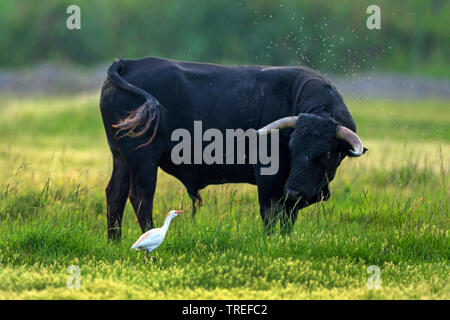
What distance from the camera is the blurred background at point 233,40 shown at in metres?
28.9

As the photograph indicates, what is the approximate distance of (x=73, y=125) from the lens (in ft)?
69.9

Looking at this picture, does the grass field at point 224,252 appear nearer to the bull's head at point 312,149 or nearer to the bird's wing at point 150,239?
the bird's wing at point 150,239

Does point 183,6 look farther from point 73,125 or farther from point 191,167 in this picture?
point 191,167

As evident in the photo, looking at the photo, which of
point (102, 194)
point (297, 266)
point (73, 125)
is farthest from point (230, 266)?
point (73, 125)

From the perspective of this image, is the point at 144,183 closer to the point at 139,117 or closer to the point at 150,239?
the point at 139,117

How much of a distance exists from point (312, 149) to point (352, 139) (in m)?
0.42

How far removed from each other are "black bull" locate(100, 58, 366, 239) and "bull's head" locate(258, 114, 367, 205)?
0.04m

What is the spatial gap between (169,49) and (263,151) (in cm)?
2292

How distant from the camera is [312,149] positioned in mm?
7590
